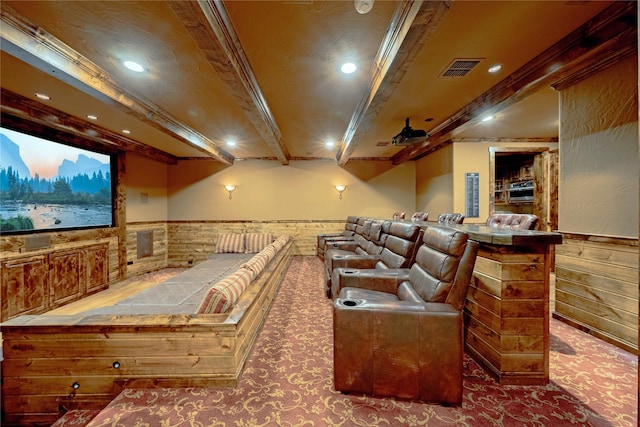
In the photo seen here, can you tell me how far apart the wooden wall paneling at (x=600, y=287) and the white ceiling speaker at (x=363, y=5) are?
9.81 ft

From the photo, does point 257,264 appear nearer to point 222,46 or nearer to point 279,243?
point 279,243

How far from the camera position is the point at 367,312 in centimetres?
163

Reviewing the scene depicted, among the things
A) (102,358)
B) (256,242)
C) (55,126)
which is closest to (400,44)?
(102,358)

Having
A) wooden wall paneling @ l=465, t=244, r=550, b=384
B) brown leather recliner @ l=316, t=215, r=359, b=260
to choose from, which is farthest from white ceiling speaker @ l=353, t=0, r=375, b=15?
brown leather recliner @ l=316, t=215, r=359, b=260

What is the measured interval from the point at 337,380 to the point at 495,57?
3.18m

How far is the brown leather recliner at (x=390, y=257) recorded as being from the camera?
2707mm

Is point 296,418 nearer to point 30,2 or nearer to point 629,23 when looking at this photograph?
point 30,2

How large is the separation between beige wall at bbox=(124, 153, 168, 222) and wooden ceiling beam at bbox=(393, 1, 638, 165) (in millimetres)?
6658

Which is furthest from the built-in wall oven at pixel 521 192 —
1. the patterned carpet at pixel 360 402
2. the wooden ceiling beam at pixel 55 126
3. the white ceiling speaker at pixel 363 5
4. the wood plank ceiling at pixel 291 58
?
the wooden ceiling beam at pixel 55 126

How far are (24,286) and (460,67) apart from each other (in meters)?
6.03

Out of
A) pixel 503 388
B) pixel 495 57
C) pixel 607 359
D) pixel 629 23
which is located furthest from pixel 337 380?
pixel 629 23

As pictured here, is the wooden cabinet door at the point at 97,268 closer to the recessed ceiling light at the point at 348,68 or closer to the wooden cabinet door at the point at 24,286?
the wooden cabinet door at the point at 24,286

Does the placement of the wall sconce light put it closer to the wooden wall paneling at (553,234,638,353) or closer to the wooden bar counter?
the wooden bar counter

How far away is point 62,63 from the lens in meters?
2.28
